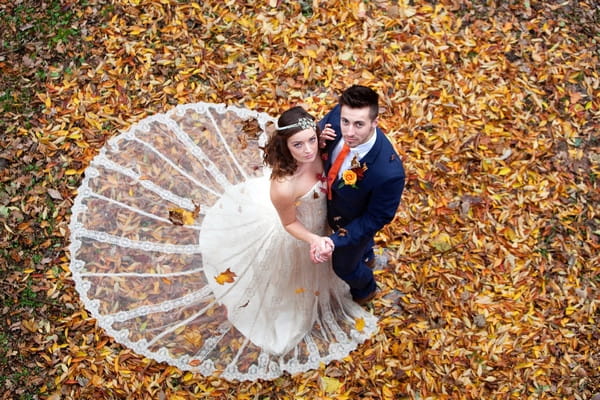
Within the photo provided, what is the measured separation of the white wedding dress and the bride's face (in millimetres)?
632

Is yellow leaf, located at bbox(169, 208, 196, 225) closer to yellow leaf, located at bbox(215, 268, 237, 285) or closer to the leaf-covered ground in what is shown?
yellow leaf, located at bbox(215, 268, 237, 285)

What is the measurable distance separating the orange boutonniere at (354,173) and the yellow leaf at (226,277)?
1456 mm

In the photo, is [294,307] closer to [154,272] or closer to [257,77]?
[154,272]

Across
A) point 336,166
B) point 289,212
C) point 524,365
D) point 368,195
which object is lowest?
point 524,365

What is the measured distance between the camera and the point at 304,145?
3.24 m

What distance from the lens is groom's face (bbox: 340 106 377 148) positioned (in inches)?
120

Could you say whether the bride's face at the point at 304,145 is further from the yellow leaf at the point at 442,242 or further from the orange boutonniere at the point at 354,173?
the yellow leaf at the point at 442,242

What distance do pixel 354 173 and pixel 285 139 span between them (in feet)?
1.44

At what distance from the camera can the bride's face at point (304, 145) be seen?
10.5 feet

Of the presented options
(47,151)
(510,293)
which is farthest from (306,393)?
(47,151)

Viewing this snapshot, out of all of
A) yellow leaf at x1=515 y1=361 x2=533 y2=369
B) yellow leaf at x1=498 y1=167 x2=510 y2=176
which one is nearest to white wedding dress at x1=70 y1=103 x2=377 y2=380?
yellow leaf at x1=515 y1=361 x2=533 y2=369

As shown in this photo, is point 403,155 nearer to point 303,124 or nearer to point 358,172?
point 358,172

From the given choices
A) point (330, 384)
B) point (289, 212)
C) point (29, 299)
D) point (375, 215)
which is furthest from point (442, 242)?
point (29, 299)

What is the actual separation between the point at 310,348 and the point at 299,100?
7.62 feet
